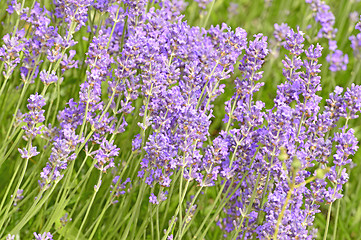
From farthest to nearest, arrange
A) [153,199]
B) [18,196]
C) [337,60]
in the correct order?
[337,60], [18,196], [153,199]

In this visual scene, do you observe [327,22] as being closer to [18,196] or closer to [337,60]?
[337,60]

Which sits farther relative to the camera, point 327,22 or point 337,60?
point 337,60

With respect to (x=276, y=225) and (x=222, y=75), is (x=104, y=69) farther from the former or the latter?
(x=276, y=225)

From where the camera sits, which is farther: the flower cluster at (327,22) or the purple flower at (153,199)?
the flower cluster at (327,22)

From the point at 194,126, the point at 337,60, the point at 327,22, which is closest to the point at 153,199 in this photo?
the point at 194,126

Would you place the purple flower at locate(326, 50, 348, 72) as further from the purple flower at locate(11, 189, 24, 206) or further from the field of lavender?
the purple flower at locate(11, 189, 24, 206)

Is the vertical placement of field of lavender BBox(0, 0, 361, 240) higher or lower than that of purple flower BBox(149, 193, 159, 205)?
higher

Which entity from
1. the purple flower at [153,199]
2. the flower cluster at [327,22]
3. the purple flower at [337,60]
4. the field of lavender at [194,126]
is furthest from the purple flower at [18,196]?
the purple flower at [337,60]

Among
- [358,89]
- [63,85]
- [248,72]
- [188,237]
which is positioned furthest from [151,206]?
[63,85]

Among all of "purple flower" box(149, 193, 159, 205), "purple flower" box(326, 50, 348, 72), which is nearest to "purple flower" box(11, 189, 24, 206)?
"purple flower" box(149, 193, 159, 205)

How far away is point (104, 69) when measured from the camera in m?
2.15

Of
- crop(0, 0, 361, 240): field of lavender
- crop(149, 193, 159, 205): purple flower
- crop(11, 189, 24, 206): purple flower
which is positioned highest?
crop(0, 0, 361, 240): field of lavender

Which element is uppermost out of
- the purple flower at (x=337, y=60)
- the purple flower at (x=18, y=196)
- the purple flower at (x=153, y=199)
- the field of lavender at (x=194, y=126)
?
the purple flower at (x=337, y=60)

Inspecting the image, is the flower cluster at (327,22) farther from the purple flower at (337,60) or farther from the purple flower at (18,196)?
the purple flower at (18,196)
